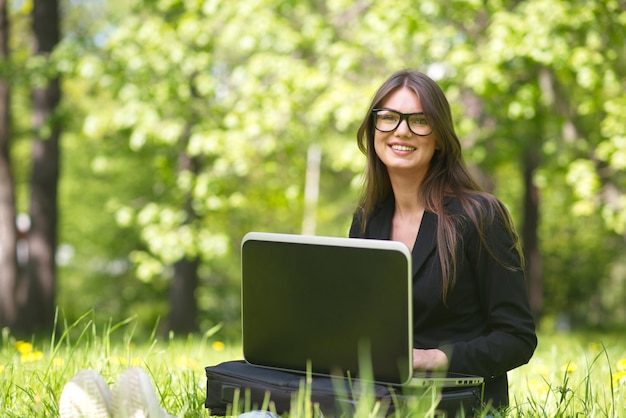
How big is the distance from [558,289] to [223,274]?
9359 mm

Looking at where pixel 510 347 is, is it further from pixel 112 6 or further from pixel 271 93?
pixel 112 6

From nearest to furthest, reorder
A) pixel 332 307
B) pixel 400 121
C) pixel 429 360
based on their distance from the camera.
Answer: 1. pixel 332 307
2. pixel 429 360
3. pixel 400 121

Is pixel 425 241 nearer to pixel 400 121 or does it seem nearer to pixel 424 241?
pixel 424 241

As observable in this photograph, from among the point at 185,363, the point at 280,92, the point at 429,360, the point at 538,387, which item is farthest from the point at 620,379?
the point at 280,92

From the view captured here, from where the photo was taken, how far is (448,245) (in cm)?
248

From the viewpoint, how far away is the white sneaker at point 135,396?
77.3 inches

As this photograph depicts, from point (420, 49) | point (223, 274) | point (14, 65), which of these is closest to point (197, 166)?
point (14, 65)

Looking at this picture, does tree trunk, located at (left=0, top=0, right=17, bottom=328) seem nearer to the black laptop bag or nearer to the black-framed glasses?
the black-framed glasses

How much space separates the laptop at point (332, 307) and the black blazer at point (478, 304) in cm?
19

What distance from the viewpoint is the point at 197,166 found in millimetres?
12234

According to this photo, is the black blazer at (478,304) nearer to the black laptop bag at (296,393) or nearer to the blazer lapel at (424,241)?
the blazer lapel at (424,241)

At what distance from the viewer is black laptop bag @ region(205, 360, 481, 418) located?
6.59 ft

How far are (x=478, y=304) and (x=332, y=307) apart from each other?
25.0 inches

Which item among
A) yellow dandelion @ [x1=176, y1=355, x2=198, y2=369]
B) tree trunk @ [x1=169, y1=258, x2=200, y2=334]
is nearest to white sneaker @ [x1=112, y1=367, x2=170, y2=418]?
yellow dandelion @ [x1=176, y1=355, x2=198, y2=369]
